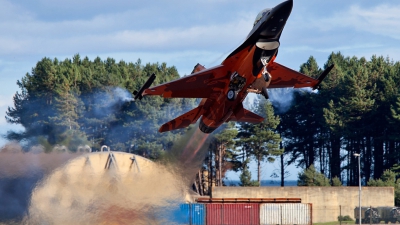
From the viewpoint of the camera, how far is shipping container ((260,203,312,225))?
6159 centimetres

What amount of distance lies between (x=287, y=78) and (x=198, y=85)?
215 inches

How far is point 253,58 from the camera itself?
38438 mm

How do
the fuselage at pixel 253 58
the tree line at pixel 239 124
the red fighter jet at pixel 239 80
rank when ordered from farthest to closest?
the tree line at pixel 239 124 < the red fighter jet at pixel 239 80 < the fuselage at pixel 253 58

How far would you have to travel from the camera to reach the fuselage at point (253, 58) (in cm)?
3691

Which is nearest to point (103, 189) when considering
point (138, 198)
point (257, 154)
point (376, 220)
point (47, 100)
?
point (138, 198)

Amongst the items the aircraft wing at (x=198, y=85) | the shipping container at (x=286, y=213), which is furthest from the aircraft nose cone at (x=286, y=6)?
the shipping container at (x=286, y=213)

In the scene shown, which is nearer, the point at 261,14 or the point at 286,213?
the point at 261,14

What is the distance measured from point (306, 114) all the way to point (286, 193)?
36382mm

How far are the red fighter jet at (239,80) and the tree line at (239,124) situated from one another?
480 inches

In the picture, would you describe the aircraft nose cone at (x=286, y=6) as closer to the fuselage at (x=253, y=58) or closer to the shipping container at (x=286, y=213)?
the fuselage at (x=253, y=58)

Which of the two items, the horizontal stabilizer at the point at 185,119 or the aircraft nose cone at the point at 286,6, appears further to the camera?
the horizontal stabilizer at the point at 185,119

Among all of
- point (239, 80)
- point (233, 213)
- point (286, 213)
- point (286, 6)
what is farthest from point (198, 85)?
point (286, 213)

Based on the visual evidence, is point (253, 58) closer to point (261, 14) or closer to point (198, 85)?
point (261, 14)

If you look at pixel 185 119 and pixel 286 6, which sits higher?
pixel 286 6
